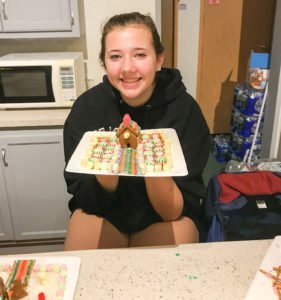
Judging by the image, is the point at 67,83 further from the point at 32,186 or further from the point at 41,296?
the point at 41,296

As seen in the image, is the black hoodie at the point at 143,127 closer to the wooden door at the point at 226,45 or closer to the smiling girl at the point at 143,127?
the smiling girl at the point at 143,127

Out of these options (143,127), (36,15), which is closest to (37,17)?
(36,15)

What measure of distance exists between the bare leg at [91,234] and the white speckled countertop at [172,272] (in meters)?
0.34

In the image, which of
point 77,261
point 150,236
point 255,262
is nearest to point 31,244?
point 150,236

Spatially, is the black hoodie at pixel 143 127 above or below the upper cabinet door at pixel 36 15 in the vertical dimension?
below

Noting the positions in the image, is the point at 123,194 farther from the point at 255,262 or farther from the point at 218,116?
the point at 218,116

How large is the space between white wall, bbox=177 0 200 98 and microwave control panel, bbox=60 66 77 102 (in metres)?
2.27

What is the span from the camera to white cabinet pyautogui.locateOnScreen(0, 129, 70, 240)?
2.03 m

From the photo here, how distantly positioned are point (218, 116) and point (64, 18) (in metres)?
2.55

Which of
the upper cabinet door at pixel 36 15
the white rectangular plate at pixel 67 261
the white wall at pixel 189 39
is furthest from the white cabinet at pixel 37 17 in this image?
the white wall at pixel 189 39

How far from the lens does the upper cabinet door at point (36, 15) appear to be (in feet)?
6.91

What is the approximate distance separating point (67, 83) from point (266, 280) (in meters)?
1.59

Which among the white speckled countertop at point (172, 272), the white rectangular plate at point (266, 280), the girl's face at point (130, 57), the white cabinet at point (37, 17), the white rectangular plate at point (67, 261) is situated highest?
the white cabinet at point (37, 17)

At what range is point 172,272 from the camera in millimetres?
830
